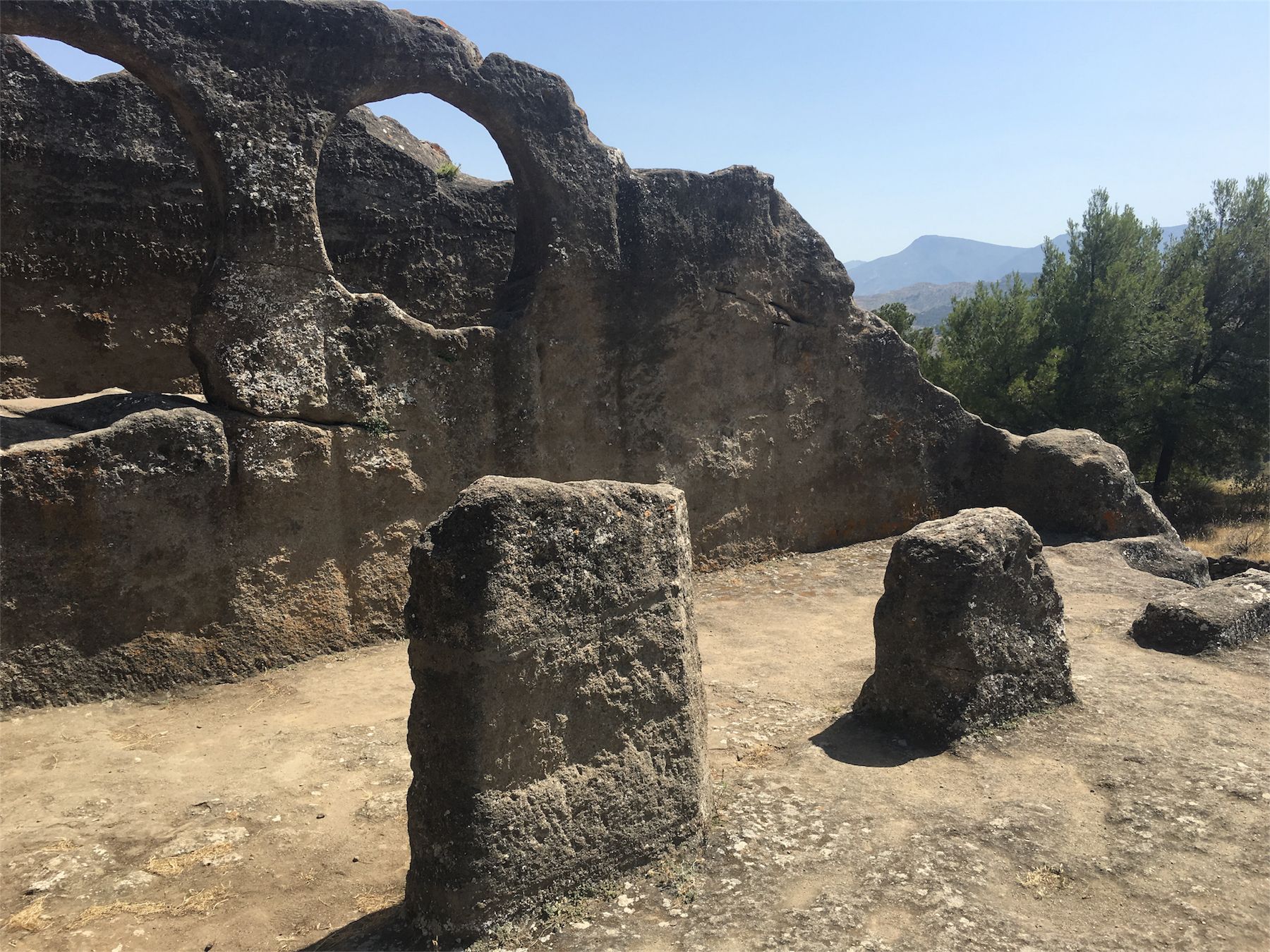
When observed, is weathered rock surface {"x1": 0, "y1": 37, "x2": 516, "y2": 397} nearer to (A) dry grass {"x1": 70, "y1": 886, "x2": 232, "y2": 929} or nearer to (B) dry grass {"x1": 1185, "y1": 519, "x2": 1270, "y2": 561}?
(A) dry grass {"x1": 70, "y1": 886, "x2": 232, "y2": 929}

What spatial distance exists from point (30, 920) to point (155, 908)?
0.39 meters

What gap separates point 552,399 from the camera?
6.54m

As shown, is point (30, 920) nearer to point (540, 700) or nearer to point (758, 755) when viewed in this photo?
point (540, 700)

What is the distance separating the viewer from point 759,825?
345cm

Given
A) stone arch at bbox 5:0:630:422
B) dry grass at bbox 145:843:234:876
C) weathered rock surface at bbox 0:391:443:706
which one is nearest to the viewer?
dry grass at bbox 145:843:234:876

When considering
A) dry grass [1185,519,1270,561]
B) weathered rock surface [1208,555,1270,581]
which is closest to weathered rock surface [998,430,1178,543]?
weathered rock surface [1208,555,1270,581]

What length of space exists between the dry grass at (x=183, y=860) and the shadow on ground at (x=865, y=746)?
251 centimetres

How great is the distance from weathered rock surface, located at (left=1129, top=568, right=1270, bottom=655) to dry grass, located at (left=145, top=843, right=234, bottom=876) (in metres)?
5.10

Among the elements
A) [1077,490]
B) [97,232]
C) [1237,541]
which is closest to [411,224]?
[97,232]

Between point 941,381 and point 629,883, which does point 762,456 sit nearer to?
point 629,883

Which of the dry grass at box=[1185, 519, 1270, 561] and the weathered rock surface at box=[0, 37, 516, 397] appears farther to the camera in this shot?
the dry grass at box=[1185, 519, 1270, 561]

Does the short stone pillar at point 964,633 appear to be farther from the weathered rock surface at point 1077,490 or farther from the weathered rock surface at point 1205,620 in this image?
the weathered rock surface at point 1077,490

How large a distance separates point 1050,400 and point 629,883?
14382mm

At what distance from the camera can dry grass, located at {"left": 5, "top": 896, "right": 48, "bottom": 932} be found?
313 cm
